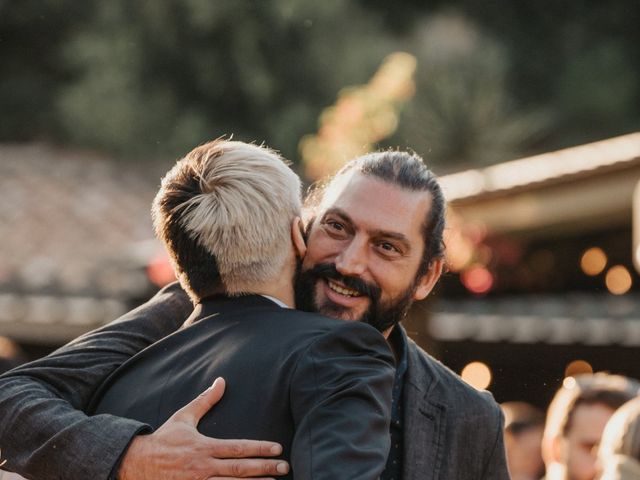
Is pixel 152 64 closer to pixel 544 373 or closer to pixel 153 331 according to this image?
pixel 544 373

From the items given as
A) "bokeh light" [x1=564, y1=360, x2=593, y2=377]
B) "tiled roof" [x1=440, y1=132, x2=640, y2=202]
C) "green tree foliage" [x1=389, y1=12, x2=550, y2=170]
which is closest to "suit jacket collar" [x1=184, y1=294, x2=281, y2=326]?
"tiled roof" [x1=440, y1=132, x2=640, y2=202]

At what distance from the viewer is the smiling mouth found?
10.7 feet

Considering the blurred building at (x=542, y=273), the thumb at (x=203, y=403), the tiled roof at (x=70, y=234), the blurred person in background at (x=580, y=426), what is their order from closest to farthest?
the thumb at (x=203, y=403), the blurred person in background at (x=580, y=426), the blurred building at (x=542, y=273), the tiled roof at (x=70, y=234)

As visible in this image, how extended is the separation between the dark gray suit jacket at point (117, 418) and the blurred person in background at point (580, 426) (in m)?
1.11

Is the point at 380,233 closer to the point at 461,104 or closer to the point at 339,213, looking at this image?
the point at 339,213

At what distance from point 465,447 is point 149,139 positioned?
82.1 ft

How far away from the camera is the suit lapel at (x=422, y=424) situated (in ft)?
10.3

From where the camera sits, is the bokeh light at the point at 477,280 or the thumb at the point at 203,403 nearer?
the thumb at the point at 203,403

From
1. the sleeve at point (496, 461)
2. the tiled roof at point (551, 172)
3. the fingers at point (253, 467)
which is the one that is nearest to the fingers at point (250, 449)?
the fingers at point (253, 467)

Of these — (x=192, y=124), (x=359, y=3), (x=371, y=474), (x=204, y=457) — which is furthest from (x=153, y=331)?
(x=359, y=3)

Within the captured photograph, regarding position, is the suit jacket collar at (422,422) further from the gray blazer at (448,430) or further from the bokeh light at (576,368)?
the bokeh light at (576,368)

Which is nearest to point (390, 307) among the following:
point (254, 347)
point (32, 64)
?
point (254, 347)

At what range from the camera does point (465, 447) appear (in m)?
3.25

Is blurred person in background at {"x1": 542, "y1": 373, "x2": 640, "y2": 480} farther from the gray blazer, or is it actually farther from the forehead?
the forehead
